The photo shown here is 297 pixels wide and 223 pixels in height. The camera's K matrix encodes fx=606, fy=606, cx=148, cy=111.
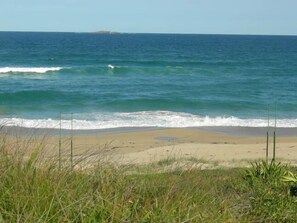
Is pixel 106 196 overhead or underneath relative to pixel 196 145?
overhead

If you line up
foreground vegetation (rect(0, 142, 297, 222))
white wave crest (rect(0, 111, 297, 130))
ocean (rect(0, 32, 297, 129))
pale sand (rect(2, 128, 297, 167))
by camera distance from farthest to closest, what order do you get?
ocean (rect(0, 32, 297, 129)) < white wave crest (rect(0, 111, 297, 130)) < pale sand (rect(2, 128, 297, 167)) < foreground vegetation (rect(0, 142, 297, 222))

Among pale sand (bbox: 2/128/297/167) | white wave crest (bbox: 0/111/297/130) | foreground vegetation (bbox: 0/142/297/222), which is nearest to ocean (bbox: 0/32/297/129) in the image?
white wave crest (bbox: 0/111/297/130)

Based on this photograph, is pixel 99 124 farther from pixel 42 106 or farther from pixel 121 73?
pixel 121 73

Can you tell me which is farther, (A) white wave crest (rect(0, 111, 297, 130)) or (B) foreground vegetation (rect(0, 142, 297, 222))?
(A) white wave crest (rect(0, 111, 297, 130))

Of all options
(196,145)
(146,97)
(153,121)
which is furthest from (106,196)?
(146,97)

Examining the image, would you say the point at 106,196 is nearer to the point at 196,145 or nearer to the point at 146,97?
the point at 196,145

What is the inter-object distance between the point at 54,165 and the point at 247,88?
34.7 m

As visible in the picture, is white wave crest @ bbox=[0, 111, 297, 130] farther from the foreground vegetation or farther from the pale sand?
the foreground vegetation

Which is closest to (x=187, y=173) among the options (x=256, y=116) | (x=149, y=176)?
(x=149, y=176)

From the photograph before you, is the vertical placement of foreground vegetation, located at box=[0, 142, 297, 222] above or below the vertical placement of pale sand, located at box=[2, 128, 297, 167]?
above

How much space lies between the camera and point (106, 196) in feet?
14.3

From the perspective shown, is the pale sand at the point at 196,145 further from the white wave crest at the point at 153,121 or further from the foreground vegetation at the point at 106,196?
the foreground vegetation at the point at 106,196

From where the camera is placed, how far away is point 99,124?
24609mm

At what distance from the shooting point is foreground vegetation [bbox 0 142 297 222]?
13.3 feet
